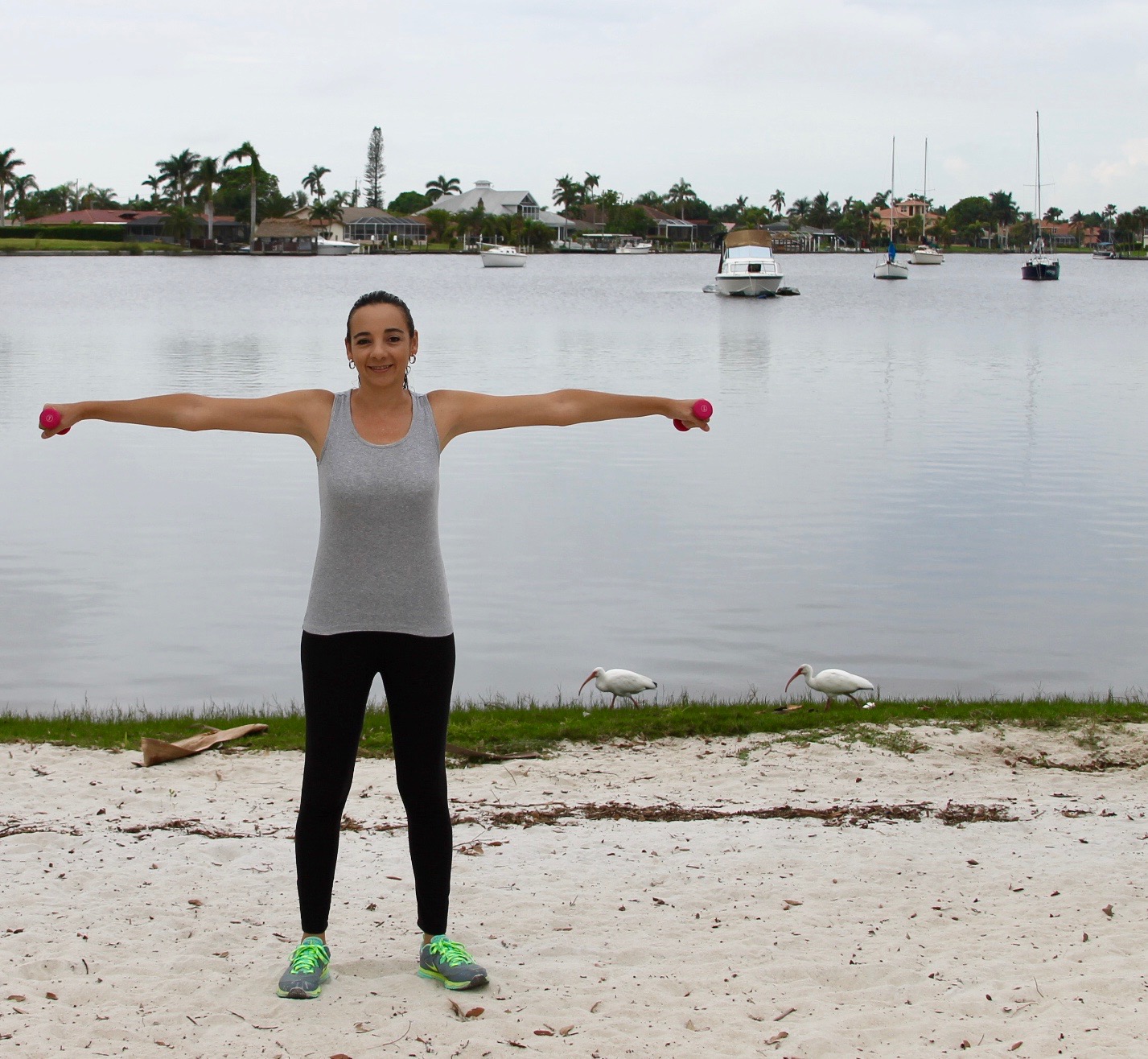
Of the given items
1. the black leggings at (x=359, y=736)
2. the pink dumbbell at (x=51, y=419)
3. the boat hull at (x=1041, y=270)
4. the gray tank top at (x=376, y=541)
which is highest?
the boat hull at (x=1041, y=270)

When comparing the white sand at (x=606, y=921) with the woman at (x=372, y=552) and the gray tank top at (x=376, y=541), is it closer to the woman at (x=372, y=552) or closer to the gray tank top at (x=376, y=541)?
the woman at (x=372, y=552)

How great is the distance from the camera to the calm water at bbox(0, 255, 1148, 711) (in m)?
12.1

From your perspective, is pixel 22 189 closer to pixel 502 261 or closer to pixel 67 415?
pixel 502 261

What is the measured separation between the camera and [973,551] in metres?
16.3

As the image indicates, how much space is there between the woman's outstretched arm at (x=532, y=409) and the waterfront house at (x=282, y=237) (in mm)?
160212

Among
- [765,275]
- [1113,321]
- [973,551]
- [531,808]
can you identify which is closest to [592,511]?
[973,551]

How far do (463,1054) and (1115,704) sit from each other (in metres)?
6.94

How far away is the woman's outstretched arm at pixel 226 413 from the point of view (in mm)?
4523

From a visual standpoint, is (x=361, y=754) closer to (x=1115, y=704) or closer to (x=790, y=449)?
(x=1115, y=704)

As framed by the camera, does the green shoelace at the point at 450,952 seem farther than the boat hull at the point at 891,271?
No

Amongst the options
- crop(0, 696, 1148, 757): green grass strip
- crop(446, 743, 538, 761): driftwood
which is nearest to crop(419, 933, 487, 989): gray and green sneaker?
crop(446, 743, 538, 761): driftwood

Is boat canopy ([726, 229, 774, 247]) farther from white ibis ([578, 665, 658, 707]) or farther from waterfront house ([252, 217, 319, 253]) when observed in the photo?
waterfront house ([252, 217, 319, 253])

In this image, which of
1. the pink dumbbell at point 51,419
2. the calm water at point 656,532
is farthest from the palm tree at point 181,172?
the pink dumbbell at point 51,419

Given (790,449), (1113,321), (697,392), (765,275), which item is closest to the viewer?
(790,449)
